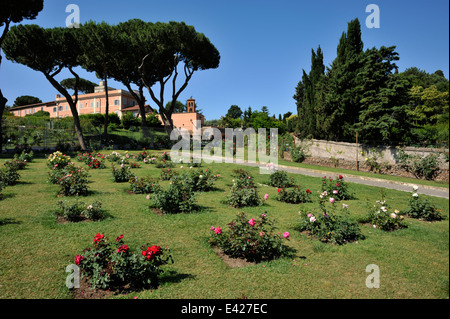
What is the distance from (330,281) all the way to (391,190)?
21.8 feet

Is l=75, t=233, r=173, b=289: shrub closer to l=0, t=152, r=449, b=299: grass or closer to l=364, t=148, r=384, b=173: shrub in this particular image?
l=0, t=152, r=449, b=299: grass

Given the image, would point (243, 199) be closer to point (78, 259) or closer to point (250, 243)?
point (250, 243)

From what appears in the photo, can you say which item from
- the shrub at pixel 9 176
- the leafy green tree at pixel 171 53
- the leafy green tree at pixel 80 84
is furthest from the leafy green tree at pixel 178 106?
the shrub at pixel 9 176

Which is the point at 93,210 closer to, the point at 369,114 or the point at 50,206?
the point at 50,206

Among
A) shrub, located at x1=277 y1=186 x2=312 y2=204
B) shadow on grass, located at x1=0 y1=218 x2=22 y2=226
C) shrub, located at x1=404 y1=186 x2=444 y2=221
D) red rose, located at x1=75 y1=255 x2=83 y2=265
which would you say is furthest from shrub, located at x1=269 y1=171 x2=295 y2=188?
shadow on grass, located at x1=0 y1=218 x2=22 y2=226

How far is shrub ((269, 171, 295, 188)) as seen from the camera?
29.8ft

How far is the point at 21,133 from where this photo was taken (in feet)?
63.7

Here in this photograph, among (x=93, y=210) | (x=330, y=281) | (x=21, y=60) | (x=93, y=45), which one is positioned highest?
(x=93, y=45)

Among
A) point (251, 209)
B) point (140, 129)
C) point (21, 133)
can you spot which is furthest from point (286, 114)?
point (251, 209)

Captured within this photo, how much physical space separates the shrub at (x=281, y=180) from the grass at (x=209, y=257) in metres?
2.62

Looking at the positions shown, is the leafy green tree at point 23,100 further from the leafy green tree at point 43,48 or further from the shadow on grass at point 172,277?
the shadow on grass at point 172,277

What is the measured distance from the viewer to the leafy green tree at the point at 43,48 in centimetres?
1909

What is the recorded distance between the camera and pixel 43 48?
19.5m

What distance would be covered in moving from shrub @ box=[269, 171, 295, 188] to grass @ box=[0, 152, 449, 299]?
2.62 meters
